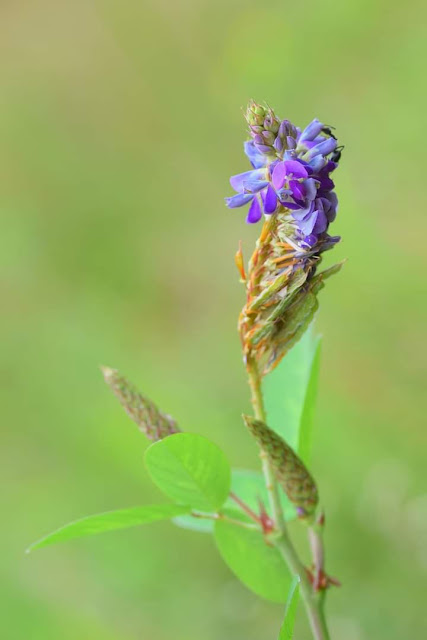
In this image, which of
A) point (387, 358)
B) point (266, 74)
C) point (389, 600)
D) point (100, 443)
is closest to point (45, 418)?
point (100, 443)

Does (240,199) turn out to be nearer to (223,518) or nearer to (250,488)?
(223,518)

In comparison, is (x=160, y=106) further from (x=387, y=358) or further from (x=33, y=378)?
(x=387, y=358)

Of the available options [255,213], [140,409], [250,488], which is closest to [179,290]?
[250,488]

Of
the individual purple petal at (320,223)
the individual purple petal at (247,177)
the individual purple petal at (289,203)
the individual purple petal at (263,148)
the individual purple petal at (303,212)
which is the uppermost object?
the individual purple petal at (263,148)

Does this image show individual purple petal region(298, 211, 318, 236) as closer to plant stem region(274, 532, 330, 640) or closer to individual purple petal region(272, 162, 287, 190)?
individual purple petal region(272, 162, 287, 190)

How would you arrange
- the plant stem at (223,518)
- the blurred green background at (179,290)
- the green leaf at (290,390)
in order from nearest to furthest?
the plant stem at (223,518), the green leaf at (290,390), the blurred green background at (179,290)

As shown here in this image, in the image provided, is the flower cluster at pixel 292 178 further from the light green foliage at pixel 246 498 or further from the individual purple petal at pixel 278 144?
the light green foliage at pixel 246 498

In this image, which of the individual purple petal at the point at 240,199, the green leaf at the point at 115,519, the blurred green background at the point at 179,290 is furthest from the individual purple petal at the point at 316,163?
the blurred green background at the point at 179,290
